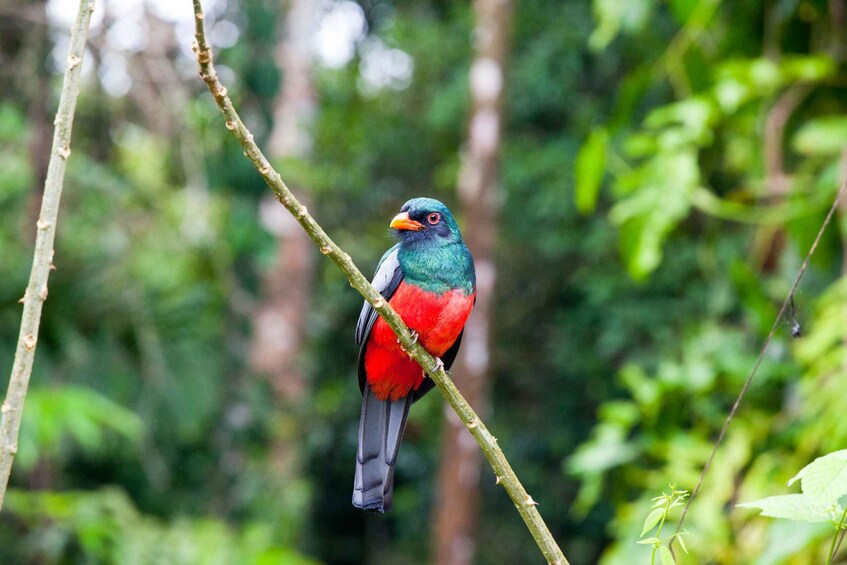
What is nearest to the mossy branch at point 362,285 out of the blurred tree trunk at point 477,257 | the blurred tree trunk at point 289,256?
the blurred tree trunk at point 477,257

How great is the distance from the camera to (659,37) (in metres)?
10.9

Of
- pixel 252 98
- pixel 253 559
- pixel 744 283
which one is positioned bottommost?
pixel 744 283

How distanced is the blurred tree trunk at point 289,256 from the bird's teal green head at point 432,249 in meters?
9.41

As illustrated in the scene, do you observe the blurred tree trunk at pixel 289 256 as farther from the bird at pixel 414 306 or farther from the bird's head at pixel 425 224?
the bird's head at pixel 425 224

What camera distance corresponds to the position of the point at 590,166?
12.2 feet

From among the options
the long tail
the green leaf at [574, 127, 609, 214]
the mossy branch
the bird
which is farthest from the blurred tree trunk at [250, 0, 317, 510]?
the mossy branch

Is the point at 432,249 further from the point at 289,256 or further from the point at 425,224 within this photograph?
the point at 289,256

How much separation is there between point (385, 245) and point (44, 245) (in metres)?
11.2

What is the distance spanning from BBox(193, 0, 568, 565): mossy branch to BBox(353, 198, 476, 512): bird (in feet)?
0.58

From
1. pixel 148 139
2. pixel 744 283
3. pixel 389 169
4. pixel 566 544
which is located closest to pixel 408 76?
pixel 389 169

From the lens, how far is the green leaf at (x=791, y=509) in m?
1.18

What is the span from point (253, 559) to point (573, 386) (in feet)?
22.6

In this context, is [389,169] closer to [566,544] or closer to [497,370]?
[497,370]

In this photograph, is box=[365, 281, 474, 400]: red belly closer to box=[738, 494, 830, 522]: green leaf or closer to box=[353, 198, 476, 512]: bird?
box=[353, 198, 476, 512]: bird
